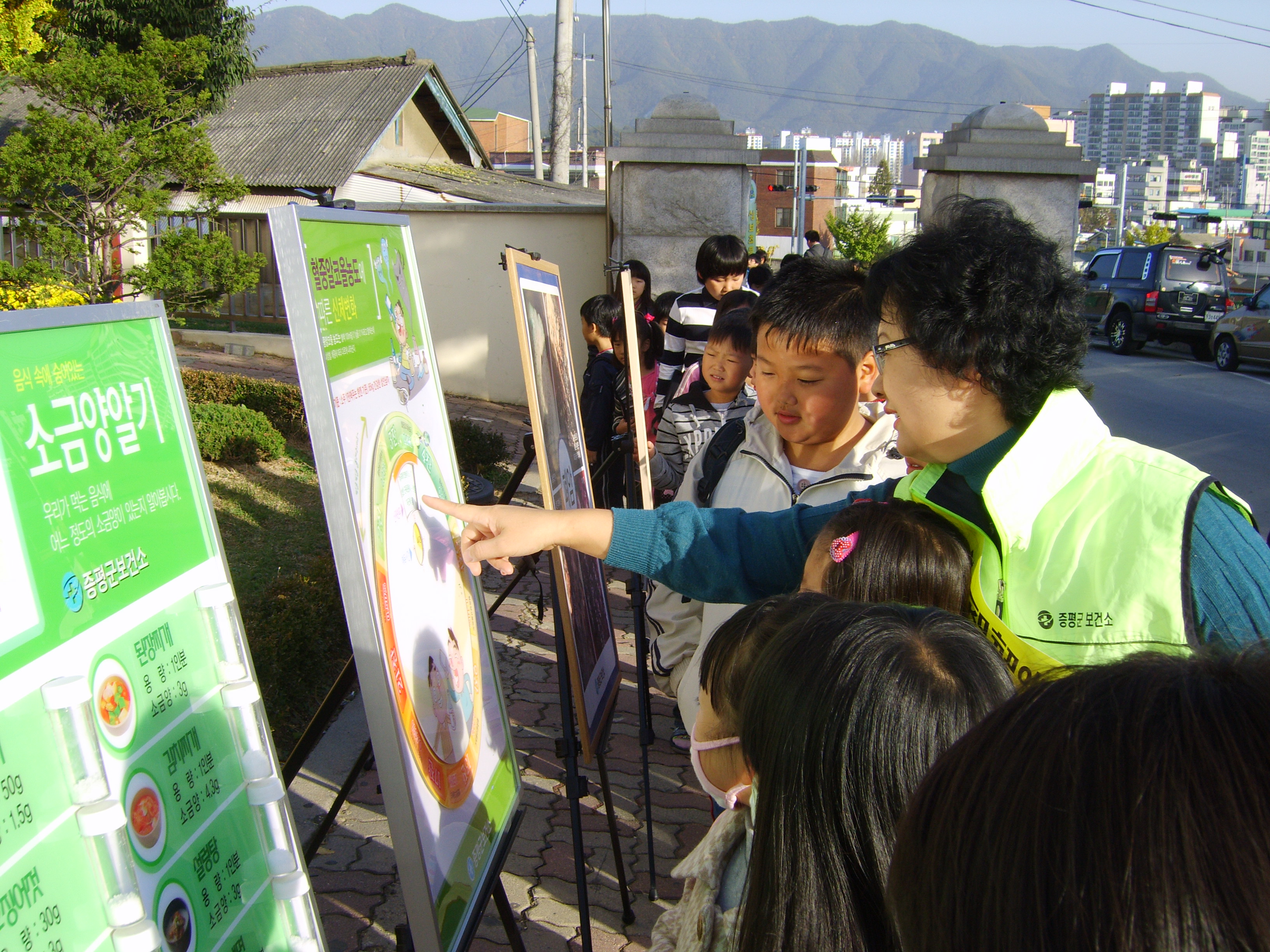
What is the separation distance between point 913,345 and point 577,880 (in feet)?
4.91

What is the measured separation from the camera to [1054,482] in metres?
1.57

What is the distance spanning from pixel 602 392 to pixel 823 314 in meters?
2.71

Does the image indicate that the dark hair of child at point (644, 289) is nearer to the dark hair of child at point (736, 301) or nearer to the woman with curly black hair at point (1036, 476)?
the dark hair of child at point (736, 301)

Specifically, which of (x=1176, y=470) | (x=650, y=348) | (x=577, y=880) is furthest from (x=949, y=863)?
(x=650, y=348)

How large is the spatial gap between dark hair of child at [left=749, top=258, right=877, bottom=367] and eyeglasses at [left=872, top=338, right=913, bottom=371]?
0.70 metres

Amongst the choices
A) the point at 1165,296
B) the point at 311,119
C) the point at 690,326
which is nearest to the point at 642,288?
the point at 690,326

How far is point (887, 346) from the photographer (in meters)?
1.75

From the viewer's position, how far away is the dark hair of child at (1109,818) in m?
0.57

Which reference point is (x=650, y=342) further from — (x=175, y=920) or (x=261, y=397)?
(x=261, y=397)

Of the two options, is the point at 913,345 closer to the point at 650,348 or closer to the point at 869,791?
the point at 869,791

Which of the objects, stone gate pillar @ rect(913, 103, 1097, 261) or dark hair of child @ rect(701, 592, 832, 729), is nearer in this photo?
dark hair of child @ rect(701, 592, 832, 729)

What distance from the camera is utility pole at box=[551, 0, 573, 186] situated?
47.3 ft

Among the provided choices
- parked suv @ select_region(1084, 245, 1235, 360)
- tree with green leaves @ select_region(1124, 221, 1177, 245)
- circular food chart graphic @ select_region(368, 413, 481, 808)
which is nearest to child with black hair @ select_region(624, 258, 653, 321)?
circular food chart graphic @ select_region(368, 413, 481, 808)

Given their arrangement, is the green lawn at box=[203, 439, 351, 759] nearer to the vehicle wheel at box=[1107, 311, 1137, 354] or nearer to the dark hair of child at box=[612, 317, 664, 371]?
the dark hair of child at box=[612, 317, 664, 371]
